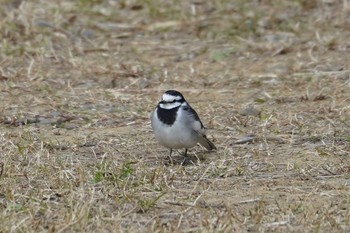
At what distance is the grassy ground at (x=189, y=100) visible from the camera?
635 cm

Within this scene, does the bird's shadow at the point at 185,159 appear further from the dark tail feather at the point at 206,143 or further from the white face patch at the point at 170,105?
the white face patch at the point at 170,105

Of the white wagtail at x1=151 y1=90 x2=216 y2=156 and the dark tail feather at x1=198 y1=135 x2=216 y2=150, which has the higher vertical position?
the white wagtail at x1=151 y1=90 x2=216 y2=156

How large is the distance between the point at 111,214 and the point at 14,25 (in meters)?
5.74

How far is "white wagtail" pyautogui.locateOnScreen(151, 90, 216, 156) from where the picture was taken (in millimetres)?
7848

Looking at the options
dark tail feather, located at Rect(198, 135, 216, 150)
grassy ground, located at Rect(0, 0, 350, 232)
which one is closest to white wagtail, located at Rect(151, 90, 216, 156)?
dark tail feather, located at Rect(198, 135, 216, 150)

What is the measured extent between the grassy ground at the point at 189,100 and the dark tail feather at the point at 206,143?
0.24 feet

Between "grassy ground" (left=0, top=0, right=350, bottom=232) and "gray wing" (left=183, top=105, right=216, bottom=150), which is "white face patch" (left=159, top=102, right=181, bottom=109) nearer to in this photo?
"gray wing" (left=183, top=105, right=216, bottom=150)

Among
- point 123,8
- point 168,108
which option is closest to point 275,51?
point 123,8

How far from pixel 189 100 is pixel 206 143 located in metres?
1.76

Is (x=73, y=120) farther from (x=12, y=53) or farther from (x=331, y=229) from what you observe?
(x=331, y=229)

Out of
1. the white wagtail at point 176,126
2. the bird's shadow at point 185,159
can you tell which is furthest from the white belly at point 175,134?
the bird's shadow at point 185,159

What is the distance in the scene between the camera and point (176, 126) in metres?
7.88

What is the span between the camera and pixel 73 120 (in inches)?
355

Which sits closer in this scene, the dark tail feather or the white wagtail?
the white wagtail
